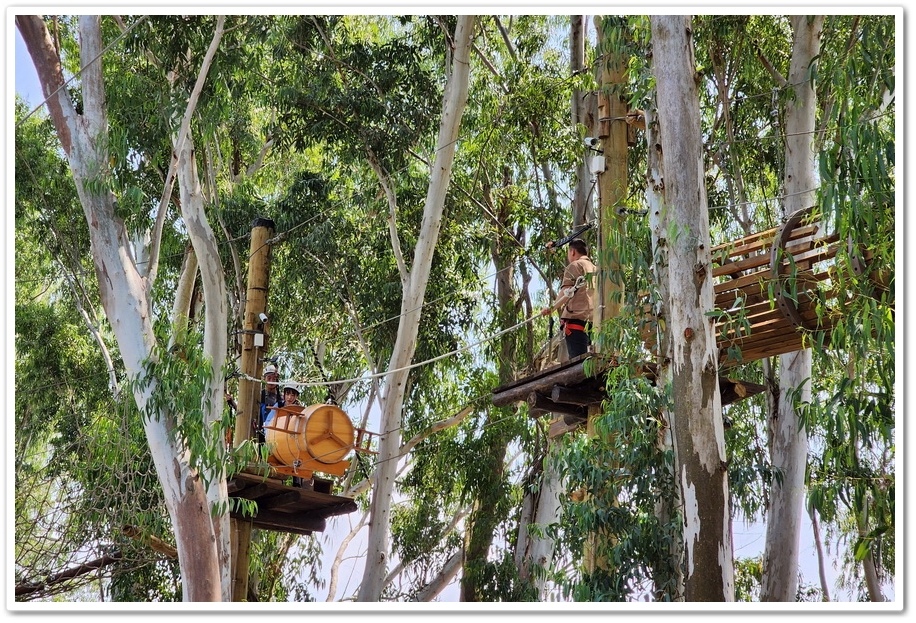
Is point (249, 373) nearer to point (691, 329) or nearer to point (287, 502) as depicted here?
point (287, 502)

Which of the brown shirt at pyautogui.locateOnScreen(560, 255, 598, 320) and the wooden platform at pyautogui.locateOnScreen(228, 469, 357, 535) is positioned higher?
the brown shirt at pyautogui.locateOnScreen(560, 255, 598, 320)

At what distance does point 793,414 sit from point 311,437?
3.93m

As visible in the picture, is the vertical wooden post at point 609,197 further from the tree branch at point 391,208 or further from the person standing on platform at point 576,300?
the tree branch at point 391,208

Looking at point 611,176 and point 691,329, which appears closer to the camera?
point 691,329

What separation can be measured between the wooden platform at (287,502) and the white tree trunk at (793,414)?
3.52 meters

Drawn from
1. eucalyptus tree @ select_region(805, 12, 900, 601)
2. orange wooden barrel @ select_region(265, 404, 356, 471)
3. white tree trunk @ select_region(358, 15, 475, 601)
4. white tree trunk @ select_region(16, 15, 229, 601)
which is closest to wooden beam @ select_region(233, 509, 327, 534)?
white tree trunk @ select_region(358, 15, 475, 601)

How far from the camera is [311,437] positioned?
27.0ft

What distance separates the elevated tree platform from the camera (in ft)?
22.0

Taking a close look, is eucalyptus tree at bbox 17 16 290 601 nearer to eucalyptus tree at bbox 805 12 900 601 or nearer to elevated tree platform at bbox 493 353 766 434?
elevated tree platform at bbox 493 353 766 434

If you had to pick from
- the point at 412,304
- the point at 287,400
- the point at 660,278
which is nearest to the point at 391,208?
the point at 412,304

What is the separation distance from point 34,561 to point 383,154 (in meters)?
5.25

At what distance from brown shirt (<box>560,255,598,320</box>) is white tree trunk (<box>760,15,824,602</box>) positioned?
7.46 feet

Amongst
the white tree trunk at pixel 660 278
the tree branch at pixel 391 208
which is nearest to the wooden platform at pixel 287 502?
the tree branch at pixel 391 208

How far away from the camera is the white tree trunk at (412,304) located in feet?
32.0
